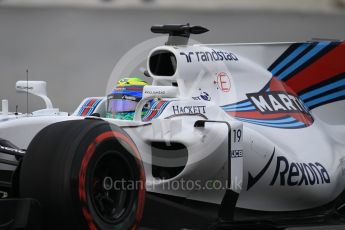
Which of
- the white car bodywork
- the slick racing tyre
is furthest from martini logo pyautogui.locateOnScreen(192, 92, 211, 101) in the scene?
the slick racing tyre

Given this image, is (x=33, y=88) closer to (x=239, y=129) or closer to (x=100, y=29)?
(x=100, y=29)

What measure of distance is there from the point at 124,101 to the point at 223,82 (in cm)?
74

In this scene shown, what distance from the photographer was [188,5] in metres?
5.64

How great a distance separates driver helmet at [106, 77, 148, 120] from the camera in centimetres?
572

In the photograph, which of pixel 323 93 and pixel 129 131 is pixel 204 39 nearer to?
pixel 323 93

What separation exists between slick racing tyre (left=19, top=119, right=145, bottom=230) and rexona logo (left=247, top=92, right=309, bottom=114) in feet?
5.52

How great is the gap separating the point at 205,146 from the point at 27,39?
10.2 ft

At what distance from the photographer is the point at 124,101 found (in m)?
5.74

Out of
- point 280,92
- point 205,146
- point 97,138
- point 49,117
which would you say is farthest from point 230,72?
point 97,138

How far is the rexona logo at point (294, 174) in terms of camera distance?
5.56 m

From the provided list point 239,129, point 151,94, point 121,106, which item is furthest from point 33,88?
point 239,129

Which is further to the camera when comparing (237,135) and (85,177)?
(237,135)

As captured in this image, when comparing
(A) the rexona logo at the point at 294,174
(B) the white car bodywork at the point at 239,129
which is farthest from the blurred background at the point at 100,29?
(A) the rexona logo at the point at 294,174

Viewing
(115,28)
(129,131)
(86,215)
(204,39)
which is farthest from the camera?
(204,39)
